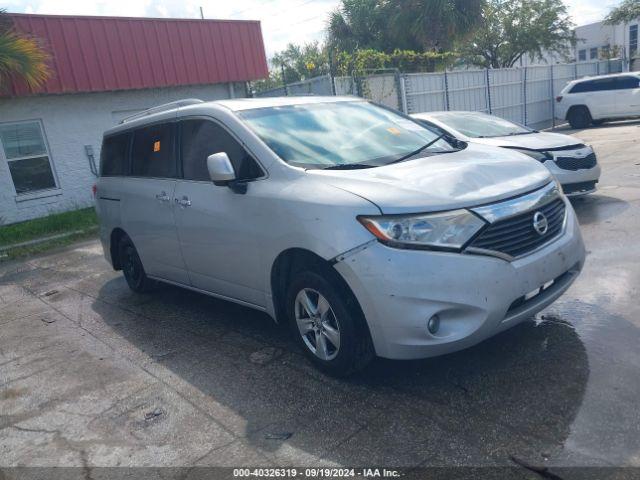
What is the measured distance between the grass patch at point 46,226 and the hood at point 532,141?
7.46 meters

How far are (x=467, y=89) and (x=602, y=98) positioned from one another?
5.27 meters

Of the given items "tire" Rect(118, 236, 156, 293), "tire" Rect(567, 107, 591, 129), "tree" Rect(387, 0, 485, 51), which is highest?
"tree" Rect(387, 0, 485, 51)

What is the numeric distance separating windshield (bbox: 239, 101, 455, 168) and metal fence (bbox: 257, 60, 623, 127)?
364 inches

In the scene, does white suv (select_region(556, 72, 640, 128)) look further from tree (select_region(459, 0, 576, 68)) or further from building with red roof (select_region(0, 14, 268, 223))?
tree (select_region(459, 0, 576, 68))

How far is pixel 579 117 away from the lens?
19.5 meters

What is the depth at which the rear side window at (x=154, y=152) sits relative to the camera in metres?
4.95

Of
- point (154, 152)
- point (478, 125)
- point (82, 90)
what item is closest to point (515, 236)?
point (154, 152)

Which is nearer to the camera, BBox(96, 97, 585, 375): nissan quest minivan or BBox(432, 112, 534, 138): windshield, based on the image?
BBox(96, 97, 585, 375): nissan quest minivan

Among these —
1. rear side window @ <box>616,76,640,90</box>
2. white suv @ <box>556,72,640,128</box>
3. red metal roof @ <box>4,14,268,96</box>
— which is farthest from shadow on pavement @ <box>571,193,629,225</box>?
rear side window @ <box>616,76,640,90</box>

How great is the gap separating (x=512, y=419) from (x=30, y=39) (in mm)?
11621

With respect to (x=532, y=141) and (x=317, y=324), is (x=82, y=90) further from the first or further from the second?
(x=317, y=324)

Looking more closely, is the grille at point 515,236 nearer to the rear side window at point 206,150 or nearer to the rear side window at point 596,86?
the rear side window at point 206,150

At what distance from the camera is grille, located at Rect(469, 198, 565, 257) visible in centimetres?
320

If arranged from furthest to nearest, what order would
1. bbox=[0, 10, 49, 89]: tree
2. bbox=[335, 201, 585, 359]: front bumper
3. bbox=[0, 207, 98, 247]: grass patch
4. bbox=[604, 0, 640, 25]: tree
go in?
1. bbox=[604, 0, 640, 25]: tree
2. bbox=[0, 207, 98, 247]: grass patch
3. bbox=[0, 10, 49, 89]: tree
4. bbox=[335, 201, 585, 359]: front bumper
